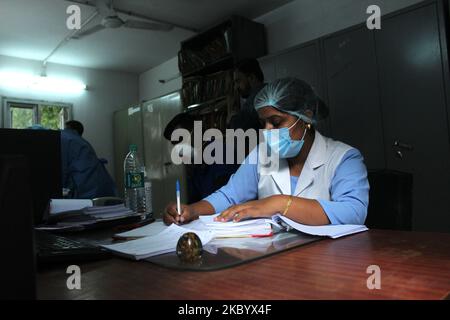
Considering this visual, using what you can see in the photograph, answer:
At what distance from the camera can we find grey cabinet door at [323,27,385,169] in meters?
2.52

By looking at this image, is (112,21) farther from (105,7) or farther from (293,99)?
(293,99)

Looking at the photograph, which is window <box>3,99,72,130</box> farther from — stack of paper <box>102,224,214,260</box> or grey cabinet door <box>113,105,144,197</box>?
stack of paper <box>102,224,214,260</box>

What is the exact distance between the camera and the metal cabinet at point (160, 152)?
172 inches

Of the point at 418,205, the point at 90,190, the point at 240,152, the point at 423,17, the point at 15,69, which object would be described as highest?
the point at 15,69

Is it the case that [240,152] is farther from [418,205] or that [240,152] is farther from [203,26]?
[203,26]

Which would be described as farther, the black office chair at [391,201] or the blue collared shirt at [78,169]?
the blue collared shirt at [78,169]

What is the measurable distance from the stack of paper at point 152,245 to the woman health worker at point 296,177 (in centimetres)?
18

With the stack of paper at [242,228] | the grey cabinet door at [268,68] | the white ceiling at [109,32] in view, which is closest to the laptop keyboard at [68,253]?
the stack of paper at [242,228]

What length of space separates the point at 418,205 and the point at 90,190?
231 cm

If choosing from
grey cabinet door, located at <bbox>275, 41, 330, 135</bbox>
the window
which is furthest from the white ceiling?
grey cabinet door, located at <bbox>275, 41, 330, 135</bbox>

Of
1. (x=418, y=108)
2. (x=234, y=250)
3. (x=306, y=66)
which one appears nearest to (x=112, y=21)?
(x=306, y=66)

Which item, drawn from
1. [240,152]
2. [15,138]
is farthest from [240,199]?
[15,138]

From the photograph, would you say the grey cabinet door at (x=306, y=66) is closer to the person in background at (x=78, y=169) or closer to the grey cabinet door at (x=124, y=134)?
the person in background at (x=78, y=169)

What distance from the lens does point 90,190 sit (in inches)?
106
